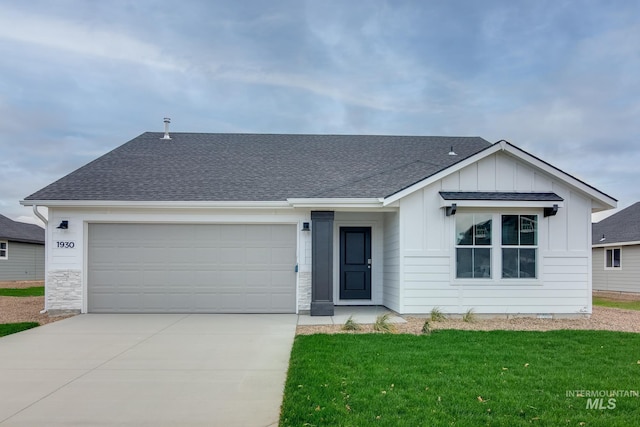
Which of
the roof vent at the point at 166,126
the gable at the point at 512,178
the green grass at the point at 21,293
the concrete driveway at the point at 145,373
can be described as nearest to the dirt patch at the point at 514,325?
the concrete driveway at the point at 145,373

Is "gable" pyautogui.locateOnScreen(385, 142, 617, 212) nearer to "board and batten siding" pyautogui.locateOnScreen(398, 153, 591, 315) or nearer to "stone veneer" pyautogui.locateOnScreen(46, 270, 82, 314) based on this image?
"board and batten siding" pyautogui.locateOnScreen(398, 153, 591, 315)

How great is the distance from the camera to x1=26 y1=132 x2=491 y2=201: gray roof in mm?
12125

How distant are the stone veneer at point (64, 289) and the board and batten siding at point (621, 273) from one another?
73.0ft

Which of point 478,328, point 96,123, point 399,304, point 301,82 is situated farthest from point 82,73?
point 478,328

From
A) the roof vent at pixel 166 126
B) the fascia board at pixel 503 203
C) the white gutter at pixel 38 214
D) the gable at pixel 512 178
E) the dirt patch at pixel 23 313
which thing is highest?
the roof vent at pixel 166 126

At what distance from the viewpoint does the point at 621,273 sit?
22656mm

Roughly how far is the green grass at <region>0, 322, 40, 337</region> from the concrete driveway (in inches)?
11.9

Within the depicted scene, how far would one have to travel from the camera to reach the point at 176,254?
12.1m

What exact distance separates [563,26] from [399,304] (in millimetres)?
A: 9644

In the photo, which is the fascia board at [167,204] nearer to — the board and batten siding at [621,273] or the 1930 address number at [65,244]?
the 1930 address number at [65,244]

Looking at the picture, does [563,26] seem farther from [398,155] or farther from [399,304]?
[399,304]

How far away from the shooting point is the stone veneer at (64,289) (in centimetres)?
1177

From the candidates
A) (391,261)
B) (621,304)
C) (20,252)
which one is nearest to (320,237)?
(391,261)

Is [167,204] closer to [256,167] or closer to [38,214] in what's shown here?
[38,214]
